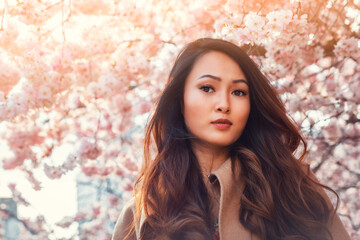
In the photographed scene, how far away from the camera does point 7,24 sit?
387 cm

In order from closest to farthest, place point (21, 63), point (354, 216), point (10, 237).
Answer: point (21, 63) < point (354, 216) < point (10, 237)

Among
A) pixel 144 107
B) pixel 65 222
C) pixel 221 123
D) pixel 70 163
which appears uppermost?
pixel 144 107

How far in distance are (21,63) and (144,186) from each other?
2.16 metres

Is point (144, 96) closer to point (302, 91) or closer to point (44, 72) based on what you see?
point (44, 72)

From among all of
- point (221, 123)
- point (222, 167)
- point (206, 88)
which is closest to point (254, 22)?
point (206, 88)

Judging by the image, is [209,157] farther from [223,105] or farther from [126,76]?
[126,76]

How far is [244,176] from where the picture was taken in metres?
2.16

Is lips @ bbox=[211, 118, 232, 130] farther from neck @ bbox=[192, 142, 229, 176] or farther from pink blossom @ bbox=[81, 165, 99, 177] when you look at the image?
pink blossom @ bbox=[81, 165, 99, 177]

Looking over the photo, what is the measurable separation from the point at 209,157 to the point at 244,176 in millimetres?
190

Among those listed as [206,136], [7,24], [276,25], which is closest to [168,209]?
[206,136]

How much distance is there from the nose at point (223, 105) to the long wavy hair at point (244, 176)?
24 centimetres

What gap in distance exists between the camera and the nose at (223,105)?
6.76ft

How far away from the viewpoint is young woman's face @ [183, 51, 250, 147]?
6.86 feet

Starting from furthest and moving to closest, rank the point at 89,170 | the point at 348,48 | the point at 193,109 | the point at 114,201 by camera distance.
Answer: the point at 114,201
the point at 89,170
the point at 348,48
the point at 193,109
